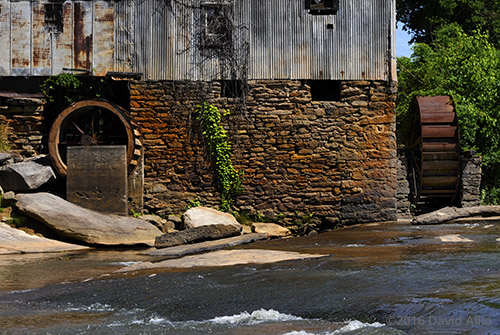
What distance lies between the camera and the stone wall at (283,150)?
12.6 m

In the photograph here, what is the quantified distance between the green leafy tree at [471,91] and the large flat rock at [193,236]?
271 inches

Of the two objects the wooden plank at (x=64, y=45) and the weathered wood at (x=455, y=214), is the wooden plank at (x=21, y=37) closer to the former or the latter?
the wooden plank at (x=64, y=45)

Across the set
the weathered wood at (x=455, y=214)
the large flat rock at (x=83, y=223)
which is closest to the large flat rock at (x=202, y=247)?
the large flat rock at (x=83, y=223)

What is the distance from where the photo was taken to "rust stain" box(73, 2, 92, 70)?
501 inches

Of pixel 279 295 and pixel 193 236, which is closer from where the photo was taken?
pixel 279 295

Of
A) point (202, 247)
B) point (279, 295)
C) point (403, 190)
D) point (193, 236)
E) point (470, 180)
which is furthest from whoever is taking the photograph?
point (470, 180)

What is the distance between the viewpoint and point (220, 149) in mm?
12555

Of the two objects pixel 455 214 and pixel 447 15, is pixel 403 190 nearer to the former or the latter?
pixel 455 214

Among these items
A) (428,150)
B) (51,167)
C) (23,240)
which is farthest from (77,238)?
(428,150)

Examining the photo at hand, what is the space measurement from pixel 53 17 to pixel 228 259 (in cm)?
685

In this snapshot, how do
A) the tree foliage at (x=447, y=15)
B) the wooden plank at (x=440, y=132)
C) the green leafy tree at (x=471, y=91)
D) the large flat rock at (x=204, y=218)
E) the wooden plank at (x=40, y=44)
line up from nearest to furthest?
the large flat rock at (x=204, y=218) < the wooden plank at (x=40, y=44) < the wooden plank at (x=440, y=132) < the green leafy tree at (x=471, y=91) < the tree foliage at (x=447, y=15)

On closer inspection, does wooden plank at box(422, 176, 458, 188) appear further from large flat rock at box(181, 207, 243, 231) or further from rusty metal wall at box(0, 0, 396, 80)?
large flat rock at box(181, 207, 243, 231)

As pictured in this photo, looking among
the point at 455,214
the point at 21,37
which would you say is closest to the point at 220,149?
the point at 21,37

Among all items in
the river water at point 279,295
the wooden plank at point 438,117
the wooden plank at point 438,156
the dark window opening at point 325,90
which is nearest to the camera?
the river water at point 279,295
